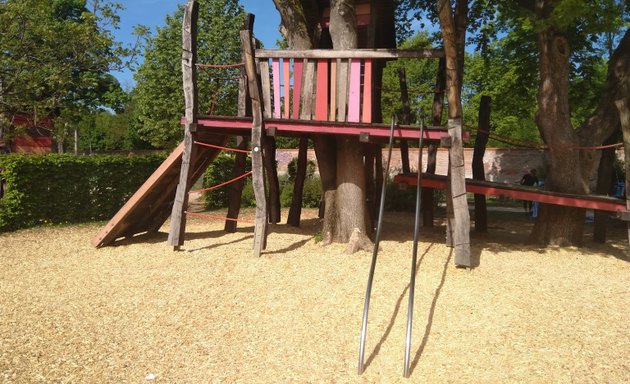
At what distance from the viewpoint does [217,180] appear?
17.7m

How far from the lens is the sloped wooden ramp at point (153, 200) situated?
819cm

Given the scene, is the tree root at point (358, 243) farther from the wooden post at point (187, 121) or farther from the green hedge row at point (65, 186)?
the green hedge row at point (65, 186)

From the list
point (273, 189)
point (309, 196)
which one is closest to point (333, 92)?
point (273, 189)

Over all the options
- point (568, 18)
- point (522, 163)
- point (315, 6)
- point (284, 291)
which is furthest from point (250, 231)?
point (522, 163)

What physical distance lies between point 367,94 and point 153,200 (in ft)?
15.5

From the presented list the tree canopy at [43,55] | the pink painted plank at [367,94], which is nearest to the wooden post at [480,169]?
the pink painted plank at [367,94]

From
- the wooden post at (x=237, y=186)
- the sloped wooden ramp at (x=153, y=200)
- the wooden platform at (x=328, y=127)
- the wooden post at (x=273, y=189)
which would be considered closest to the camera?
the wooden platform at (x=328, y=127)

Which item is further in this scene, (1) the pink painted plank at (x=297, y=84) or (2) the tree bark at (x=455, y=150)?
(1) the pink painted plank at (x=297, y=84)

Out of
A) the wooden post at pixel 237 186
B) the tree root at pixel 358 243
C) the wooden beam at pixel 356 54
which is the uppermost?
the wooden beam at pixel 356 54

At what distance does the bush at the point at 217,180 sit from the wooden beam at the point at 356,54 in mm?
9865

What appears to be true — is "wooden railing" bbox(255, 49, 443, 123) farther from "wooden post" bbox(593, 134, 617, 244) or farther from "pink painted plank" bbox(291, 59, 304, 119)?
"wooden post" bbox(593, 134, 617, 244)

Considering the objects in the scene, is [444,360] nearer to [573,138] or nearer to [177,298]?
[177,298]

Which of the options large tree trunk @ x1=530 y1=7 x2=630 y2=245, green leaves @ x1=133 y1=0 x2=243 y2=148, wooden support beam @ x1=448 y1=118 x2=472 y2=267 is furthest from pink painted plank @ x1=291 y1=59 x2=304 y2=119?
green leaves @ x1=133 y1=0 x2=243 y2=148

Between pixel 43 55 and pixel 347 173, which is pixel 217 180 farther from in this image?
pixel 347 173
